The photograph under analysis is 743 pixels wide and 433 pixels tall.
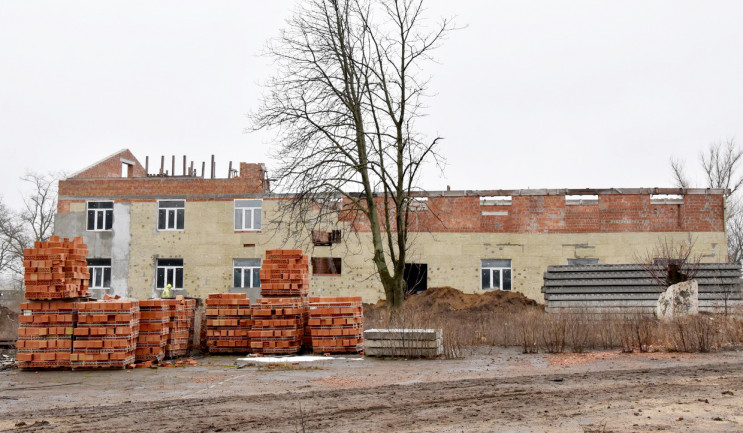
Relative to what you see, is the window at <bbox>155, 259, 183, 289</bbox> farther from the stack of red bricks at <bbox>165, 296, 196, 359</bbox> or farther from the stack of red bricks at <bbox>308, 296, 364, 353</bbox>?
the stack of red bricks at <bbox>308, 296, 364, 353</bbox>

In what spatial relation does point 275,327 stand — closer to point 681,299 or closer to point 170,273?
point 681,299

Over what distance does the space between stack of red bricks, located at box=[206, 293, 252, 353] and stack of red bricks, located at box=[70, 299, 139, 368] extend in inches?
130

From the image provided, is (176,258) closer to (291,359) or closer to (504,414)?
(291,359)

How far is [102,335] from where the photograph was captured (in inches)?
619

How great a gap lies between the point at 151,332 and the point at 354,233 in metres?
19.6

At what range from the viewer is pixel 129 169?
4619 centimetres

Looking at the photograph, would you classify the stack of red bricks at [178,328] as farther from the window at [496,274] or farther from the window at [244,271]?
the window at [496,274]

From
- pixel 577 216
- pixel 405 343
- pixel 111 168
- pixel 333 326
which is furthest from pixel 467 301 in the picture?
pixel 111 168

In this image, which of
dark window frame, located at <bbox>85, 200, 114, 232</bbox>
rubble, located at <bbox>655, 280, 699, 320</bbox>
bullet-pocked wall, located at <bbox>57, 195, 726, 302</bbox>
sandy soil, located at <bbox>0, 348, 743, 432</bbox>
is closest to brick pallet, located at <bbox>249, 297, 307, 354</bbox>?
sandy soil, located at <bbox>0, 348, 743, 432</bbox>

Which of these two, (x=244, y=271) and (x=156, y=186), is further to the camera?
(x=156, y=186)

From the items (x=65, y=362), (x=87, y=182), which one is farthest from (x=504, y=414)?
(x=87, y=182)

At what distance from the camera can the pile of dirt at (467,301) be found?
31605 mm

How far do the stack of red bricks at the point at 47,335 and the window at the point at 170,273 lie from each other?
825 inches

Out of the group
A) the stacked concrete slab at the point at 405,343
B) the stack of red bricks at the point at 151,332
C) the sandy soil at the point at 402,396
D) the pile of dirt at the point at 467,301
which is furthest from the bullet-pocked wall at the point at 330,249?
the sandy soil at the point at 402,396
